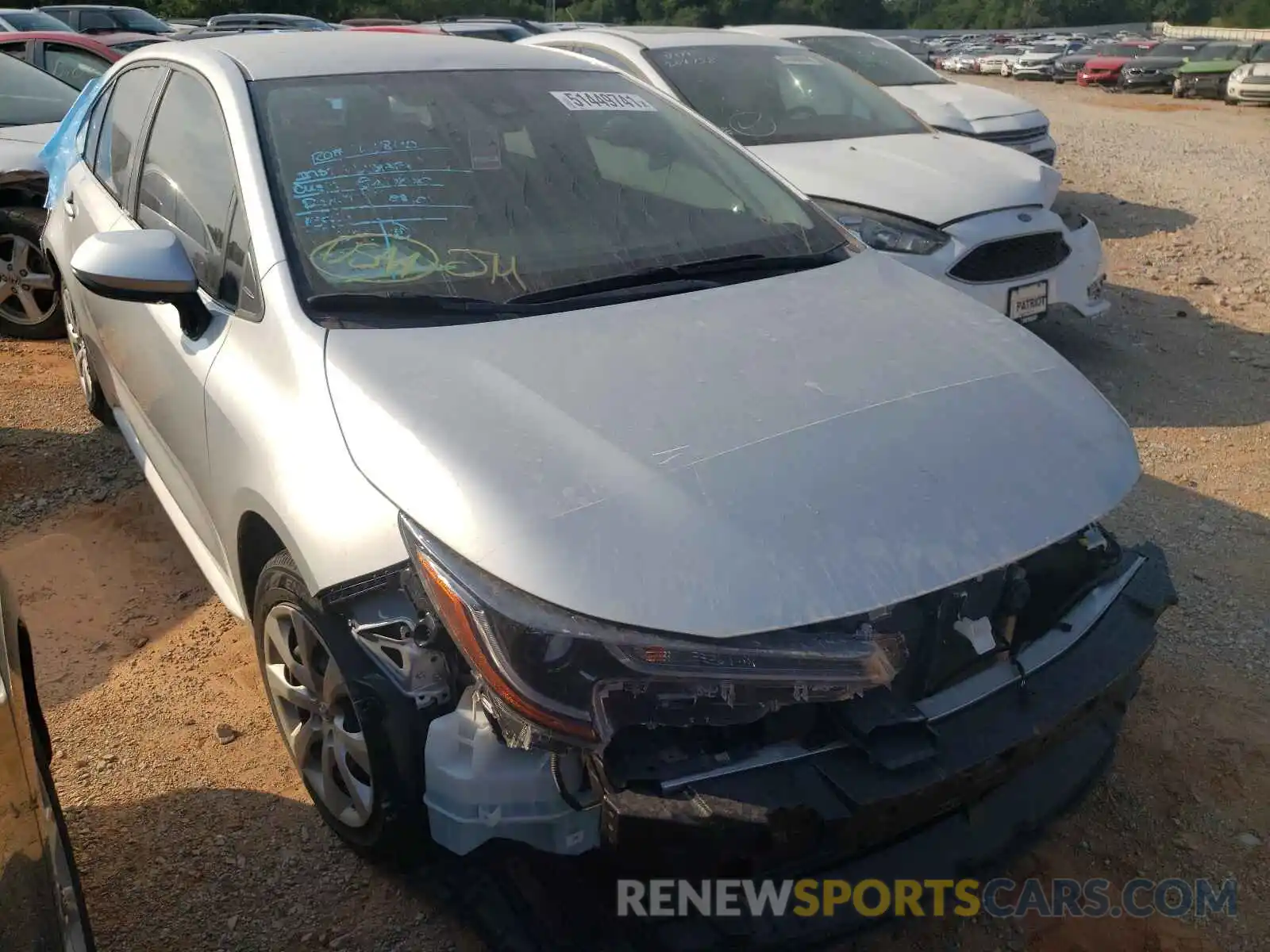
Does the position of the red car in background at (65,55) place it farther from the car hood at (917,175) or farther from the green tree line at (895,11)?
the green tree line at (895,11)

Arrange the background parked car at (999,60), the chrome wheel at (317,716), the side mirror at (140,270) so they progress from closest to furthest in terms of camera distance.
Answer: the chrome wheel at (317,716) < the side mirror at (140,270) < the background parked car at (999,60)

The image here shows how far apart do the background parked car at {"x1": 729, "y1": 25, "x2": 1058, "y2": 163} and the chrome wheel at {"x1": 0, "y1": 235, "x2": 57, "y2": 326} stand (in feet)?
18.2

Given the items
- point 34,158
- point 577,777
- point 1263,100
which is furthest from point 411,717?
point 1263,100

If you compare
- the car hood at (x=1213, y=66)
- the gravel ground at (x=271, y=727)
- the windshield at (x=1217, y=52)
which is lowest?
the car hood at (x=1213, y=66)

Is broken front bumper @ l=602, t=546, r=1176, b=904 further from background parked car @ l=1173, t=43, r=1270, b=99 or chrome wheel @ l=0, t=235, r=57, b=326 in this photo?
background parked car @ l=1173, t=43, r=1270, b=99

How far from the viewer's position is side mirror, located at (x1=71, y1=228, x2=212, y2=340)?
2457mm

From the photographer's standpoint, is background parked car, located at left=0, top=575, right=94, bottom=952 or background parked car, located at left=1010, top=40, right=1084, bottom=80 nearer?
background parked car, located at left=0, top=575, right=94, bottom=952

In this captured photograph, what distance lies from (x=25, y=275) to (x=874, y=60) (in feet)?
22.4

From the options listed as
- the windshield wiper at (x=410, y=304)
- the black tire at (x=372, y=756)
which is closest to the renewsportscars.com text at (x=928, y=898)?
the black tire at (x=372, y=756)

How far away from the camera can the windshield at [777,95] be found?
6.11m

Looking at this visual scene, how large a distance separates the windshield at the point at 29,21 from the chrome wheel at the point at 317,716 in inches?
546

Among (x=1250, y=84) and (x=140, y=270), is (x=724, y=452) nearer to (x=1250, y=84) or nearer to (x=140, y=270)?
(x=140, y=270)

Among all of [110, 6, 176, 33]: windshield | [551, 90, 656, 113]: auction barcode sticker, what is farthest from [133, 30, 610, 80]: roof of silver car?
[110, 6, 176, 33]: windshield

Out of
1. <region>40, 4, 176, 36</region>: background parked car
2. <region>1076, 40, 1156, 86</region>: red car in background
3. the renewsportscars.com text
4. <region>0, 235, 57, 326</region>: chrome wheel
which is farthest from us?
<region>1076, 40, 1156, 86</region>: red car in background
